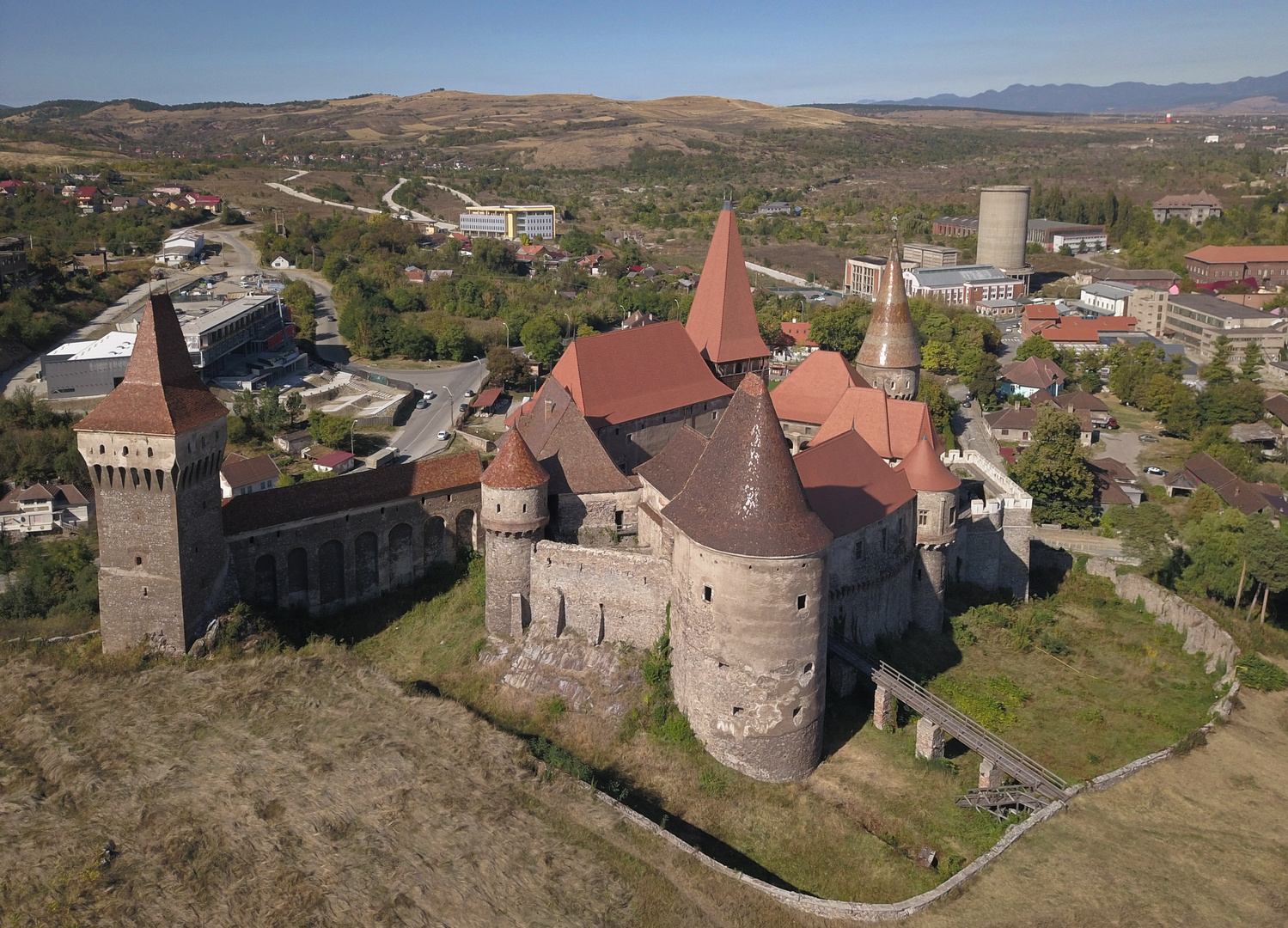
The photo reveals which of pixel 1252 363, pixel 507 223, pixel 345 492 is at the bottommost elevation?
pixel 1252 363

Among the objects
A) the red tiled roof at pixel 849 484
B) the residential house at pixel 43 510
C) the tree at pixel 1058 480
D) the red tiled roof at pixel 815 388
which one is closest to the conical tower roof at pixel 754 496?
the red tiled roof at pixel 849 484

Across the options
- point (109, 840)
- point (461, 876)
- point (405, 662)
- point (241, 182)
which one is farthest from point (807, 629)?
point (241, 182)

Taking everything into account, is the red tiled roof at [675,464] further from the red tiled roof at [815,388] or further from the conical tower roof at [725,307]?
the conical tower roof at [725,307]

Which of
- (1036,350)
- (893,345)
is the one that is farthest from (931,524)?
(1036,350)

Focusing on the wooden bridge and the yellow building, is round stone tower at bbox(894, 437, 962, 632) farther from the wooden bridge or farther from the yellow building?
the yellow building

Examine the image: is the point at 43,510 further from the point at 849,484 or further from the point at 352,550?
the point at 849,484

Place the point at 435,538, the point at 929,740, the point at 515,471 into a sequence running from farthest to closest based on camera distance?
the point at 435,538, the point at 515,471, the point at 929,740
